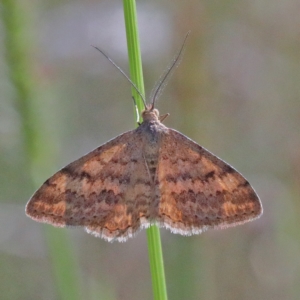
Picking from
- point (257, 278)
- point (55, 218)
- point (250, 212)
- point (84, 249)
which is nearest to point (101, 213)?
point (55, 218)

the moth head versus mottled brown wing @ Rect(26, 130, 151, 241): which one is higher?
the moth head

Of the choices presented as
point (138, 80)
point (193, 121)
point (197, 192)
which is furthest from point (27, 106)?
point (193, 121)

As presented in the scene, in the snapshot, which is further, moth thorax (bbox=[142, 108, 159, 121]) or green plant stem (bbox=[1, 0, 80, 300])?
moth thorax (bbox=[142, 108, 159, 121])

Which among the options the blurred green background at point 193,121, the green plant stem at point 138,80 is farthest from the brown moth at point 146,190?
the blurred green background at point 193,121

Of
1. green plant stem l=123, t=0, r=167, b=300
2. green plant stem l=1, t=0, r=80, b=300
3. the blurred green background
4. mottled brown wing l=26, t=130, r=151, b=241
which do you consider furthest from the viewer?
the blurred green background

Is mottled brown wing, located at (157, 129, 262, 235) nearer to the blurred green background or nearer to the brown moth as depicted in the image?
the brown moth

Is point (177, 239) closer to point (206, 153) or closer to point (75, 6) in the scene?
point (206, 153)

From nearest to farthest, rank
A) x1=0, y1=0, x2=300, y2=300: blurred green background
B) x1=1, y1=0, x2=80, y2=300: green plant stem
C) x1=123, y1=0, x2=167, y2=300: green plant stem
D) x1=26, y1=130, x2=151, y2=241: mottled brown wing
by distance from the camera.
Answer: x1=123, y1=0, x2=167, y2=300: green plant stem, x1=1, y1=0, x2=80, y2=300: green plant stem, x1=26, y1=130, x2=151, y2=241: mottled brown wing, x1=0, y1=0, x2=300, y2=300: blurred green background

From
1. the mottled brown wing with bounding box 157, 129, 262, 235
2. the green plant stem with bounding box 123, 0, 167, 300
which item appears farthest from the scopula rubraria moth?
the green plant stem with bounding box 123, 0, 167, 300
